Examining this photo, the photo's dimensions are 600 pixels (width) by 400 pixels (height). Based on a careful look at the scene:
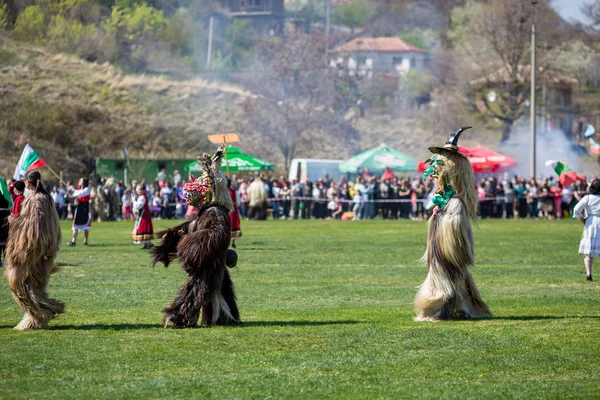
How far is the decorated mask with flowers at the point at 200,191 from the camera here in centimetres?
1216

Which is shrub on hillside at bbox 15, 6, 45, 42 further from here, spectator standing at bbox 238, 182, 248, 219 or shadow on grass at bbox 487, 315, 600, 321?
shadow on grass at bbox 487, 315, 600, 321

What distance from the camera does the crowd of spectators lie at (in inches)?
1779

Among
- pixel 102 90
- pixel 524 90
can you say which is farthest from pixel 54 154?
pixel 524 90

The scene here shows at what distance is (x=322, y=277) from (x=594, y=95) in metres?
75.6

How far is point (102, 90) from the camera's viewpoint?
75.0 metres

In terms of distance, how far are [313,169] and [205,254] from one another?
43.2 metres

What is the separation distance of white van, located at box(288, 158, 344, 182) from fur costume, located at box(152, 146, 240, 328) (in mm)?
41745

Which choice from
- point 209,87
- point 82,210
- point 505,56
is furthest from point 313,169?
point 505,56

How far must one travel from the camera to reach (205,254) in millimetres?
11844

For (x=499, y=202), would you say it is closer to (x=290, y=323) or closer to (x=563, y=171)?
(x=563, y=171)

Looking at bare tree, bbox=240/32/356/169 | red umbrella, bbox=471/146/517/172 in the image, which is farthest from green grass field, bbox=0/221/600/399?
bare tree, bbox=240/32/356/169

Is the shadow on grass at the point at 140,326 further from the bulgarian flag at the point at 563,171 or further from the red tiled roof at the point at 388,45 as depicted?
the red tiled roof at the point at 388,45

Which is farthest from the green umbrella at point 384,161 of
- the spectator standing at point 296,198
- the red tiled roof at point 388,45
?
the red tiled roof at point 388,45

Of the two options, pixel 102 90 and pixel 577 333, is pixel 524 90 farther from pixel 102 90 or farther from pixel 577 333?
pixel 577 333
